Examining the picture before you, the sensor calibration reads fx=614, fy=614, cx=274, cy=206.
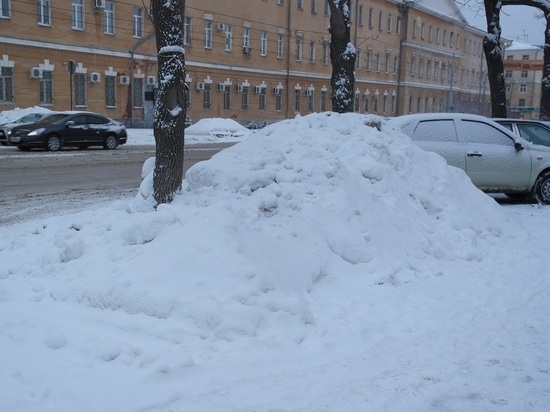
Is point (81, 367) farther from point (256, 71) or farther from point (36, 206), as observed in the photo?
point (256, 71)

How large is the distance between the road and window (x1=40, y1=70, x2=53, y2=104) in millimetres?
10789

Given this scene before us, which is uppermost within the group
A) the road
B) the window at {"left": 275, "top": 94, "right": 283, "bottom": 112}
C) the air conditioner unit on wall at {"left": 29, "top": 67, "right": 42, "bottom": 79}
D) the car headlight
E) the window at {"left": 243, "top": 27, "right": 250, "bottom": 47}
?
the window at {"left": 243, "top": 27, "right": 250, "bottom": 47}

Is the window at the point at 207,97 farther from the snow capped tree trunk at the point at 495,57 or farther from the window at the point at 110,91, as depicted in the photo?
the snow capped tree trunk at the point at 495,57

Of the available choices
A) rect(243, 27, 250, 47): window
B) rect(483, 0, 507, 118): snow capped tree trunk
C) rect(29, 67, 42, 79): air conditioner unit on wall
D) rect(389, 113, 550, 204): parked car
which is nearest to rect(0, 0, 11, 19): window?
rect(29, 67, 42, 79): air conditioner unit on wall

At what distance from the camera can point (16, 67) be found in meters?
31.7

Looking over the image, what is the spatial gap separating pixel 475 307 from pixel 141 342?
320 centimetres

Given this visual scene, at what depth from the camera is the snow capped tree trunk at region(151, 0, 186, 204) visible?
691cm

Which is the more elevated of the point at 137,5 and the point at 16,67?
the point at 137,5

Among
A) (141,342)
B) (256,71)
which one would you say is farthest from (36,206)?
(256,71)

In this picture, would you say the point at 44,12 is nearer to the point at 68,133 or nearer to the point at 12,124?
the point at 12,124

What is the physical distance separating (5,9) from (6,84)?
3.75 meters

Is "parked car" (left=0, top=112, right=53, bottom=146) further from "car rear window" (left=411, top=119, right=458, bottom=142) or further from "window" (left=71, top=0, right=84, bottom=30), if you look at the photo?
"car rear window" (left=411, top=119, right=458, bottom=142)

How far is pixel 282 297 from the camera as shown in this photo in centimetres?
515

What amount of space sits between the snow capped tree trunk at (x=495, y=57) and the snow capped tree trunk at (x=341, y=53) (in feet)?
28.0
